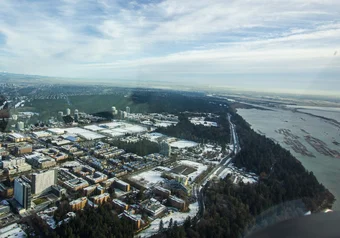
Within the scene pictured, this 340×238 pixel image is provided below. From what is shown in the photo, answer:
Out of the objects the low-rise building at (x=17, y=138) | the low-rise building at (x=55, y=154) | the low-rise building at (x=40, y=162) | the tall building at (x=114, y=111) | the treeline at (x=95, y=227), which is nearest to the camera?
the treeline at (x=95, y=227)

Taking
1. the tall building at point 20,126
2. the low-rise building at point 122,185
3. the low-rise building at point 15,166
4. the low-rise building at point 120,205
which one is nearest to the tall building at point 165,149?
the low-rise building at point 122,185

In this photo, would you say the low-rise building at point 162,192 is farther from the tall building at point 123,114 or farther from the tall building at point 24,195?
the tall building at point 123,114

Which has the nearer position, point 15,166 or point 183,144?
point 15,166

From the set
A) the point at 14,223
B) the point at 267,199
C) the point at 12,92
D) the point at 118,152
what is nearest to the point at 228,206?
the point at 267,199

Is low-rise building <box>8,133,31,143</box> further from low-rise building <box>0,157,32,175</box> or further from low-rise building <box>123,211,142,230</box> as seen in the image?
low-rise building <box>123,211,142,230</box>

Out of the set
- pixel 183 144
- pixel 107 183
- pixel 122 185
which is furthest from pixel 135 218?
pixel 183 144

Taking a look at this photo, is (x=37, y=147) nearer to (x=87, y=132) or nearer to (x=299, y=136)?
(x=87, y=132)

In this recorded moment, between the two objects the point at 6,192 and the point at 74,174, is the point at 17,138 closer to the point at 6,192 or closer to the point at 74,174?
the point at 74,174
